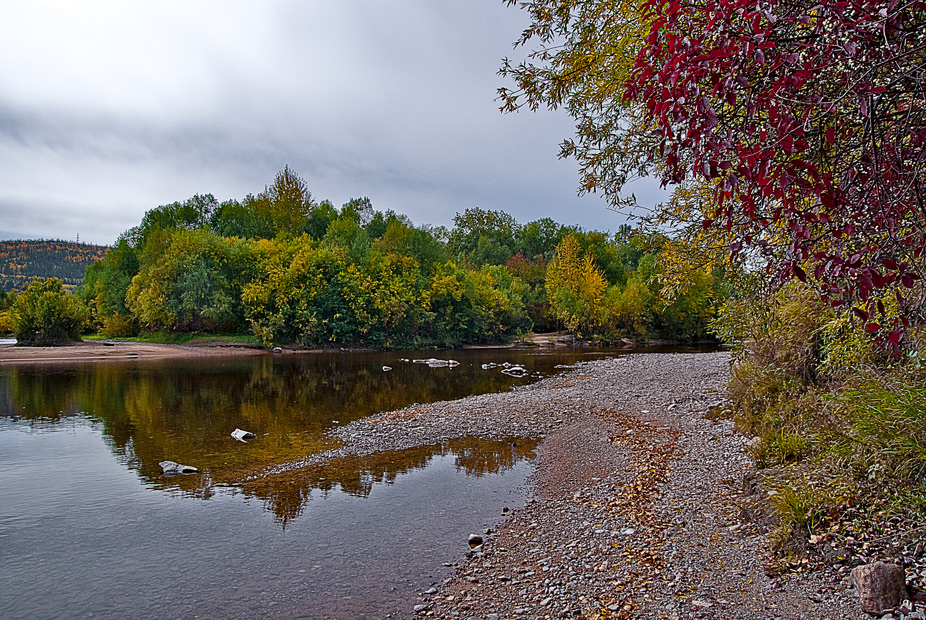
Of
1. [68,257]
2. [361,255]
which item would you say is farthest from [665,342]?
[68,257]

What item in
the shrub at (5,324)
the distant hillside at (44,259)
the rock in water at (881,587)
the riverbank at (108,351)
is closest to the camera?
the rock in water at (881,587)

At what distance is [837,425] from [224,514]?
9512 millimetres

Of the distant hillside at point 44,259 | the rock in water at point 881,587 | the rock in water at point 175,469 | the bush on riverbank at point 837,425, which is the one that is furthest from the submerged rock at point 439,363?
the distant hillside at point 44,259

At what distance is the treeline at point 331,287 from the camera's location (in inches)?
2131

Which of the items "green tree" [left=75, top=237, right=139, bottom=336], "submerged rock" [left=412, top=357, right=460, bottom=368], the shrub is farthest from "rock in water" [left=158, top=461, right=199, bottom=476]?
the shrub

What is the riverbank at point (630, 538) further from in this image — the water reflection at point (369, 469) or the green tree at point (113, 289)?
the green tree at point (113, 289)

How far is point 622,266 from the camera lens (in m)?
82.5

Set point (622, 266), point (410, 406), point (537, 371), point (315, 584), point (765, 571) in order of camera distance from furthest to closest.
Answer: point (622, 266)
point (537, 371)
point (410, 406)
point (315, 584)
point (765, 571)

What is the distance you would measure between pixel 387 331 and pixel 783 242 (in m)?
55.6

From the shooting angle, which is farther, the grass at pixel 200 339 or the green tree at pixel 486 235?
the green tree at pixel 486 235

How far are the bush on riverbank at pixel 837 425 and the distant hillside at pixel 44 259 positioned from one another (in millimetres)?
155459

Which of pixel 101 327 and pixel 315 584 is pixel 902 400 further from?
pixel 101 327

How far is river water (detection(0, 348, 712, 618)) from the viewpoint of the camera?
6738 mm

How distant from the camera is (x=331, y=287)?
5706 centimetres
